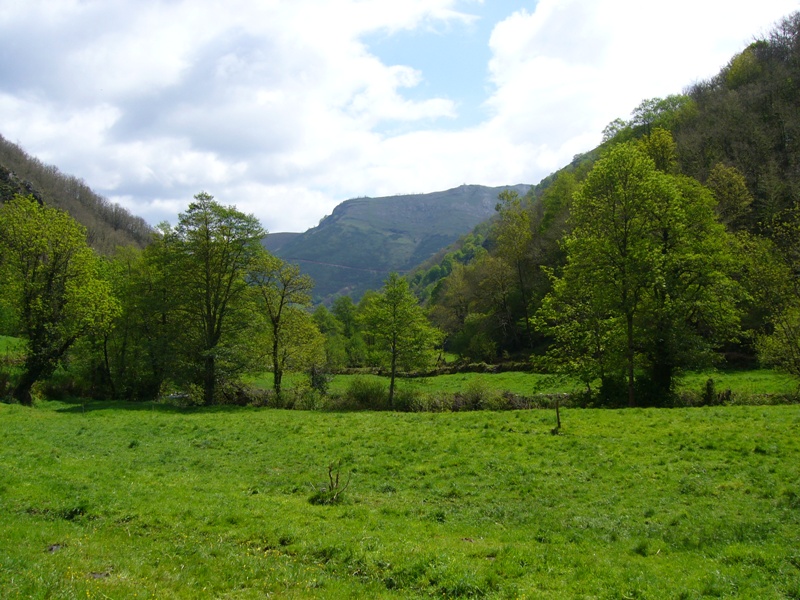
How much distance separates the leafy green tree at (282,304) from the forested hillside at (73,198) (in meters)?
89.6

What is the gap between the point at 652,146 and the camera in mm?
47031

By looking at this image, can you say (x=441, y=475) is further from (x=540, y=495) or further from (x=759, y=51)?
(x=759, y=51)

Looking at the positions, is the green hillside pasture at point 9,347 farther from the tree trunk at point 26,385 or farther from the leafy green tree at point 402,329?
the leafy green tree at point 402,329

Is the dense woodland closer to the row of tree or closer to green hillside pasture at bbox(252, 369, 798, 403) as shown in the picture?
the row of tree

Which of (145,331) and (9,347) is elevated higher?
(145,331)

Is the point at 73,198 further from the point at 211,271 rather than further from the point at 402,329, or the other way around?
the point at 402,329

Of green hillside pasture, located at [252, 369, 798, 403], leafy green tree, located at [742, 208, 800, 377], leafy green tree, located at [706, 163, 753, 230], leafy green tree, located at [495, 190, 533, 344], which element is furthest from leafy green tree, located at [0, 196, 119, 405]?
leafy green tree, located at [706, 163, 753, 230]

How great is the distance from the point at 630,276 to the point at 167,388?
4110 cm

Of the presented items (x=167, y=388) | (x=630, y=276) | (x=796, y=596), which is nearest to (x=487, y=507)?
(x=796, y=596)

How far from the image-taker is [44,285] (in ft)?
119

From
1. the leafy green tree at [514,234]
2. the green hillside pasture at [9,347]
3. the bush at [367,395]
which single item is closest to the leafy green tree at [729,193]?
the leafy green tree at [514,234]

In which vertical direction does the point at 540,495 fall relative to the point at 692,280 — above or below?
below

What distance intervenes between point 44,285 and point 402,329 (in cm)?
2815

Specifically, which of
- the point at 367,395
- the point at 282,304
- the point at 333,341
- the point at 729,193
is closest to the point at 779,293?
the point at 729,193
